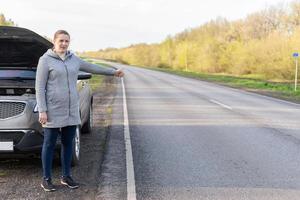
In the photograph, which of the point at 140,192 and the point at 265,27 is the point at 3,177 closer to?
the point at 140,192

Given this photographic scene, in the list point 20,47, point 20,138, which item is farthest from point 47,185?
point 20,47

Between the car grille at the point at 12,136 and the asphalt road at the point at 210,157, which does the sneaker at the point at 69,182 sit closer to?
the asphalt road at the point at 210,157

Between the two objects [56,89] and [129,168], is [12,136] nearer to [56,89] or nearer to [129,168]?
[56,89]

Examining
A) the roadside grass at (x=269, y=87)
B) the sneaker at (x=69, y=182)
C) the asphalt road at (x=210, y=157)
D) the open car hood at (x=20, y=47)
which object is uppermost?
the open car hood at (x=20, y=47)

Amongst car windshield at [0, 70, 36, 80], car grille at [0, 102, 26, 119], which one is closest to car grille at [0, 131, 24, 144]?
car grille at [0, 102, 26, 119]

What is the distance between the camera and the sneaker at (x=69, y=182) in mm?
5504

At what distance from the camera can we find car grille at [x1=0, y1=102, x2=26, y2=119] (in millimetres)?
5695

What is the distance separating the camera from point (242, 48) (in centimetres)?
6309

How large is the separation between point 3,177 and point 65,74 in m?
1.74

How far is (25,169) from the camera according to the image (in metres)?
6.42

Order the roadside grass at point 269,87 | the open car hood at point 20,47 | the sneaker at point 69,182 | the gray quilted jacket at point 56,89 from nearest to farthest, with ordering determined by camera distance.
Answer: the gray quilted jacket at point 56,89, the sneaker at point 69,182, the open car hood at point 20,47, the roadside grass at point 269,87

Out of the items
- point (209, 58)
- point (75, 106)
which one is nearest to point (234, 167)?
point (75, 106)

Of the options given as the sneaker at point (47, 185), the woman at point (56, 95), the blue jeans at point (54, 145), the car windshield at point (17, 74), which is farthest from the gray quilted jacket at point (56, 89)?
the car windshield at point (17, 74)

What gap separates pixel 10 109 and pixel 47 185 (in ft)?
3.52
